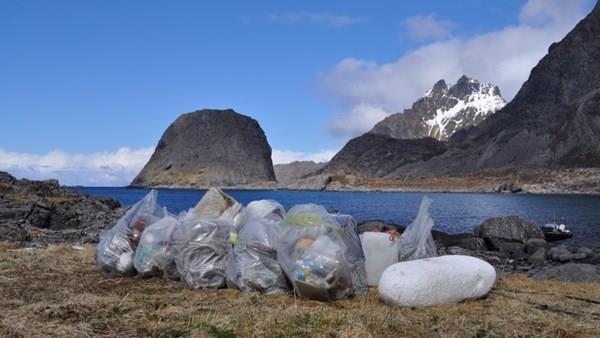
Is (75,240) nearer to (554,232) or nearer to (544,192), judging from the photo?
(554,232)

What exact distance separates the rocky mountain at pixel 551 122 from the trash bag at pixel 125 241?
12712 cm

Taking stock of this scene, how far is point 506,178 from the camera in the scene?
122 metres

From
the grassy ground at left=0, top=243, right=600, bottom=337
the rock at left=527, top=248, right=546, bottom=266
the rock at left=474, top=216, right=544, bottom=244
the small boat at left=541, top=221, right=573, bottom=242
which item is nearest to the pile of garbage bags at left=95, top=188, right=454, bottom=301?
the grassy ground at left=0, top=243, right=600, bottom=337

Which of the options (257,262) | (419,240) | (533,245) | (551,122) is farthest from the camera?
(551,122)

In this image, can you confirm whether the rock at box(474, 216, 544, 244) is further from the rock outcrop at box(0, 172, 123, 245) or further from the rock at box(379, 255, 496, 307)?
the rock at box(379, 255, 496, 307)

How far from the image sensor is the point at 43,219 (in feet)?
77.7

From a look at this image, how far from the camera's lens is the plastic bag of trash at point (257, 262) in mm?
7035

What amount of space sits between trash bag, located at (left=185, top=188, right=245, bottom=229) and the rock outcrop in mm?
8402

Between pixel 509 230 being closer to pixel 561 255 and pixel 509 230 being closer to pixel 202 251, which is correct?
pixel 561 255

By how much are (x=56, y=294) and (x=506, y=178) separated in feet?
409

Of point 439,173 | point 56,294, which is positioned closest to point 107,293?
point 56,294

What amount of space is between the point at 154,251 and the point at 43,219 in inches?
696

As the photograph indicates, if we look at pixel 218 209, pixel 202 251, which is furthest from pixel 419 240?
pixel 218 209

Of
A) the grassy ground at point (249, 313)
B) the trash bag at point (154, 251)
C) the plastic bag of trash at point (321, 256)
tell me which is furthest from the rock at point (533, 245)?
the trash bag at point (154, 251)
